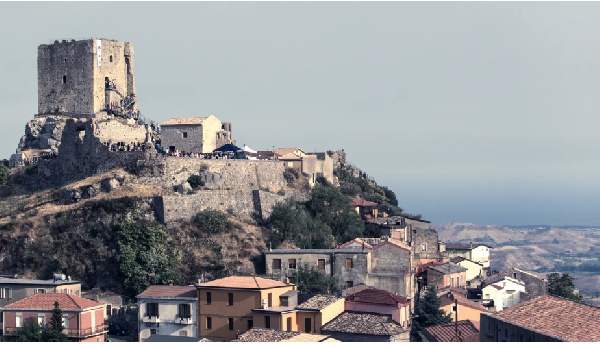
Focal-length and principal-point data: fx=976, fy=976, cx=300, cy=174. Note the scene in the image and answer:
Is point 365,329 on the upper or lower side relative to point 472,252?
lower

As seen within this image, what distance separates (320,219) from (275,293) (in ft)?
51.9

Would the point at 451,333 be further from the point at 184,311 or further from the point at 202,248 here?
the point at 202,248

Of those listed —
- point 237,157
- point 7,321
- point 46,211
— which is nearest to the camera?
point 7,321

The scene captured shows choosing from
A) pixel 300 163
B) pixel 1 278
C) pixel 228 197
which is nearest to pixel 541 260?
pixel 300 163

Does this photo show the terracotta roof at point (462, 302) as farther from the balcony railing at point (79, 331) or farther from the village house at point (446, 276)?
the balcony railing at point (79, 331)

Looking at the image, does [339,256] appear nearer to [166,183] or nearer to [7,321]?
[166,183]

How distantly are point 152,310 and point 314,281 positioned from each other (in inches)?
381

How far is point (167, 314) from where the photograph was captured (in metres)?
51.0

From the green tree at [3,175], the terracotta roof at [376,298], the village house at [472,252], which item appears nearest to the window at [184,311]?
the terracotta roof at [376,298]

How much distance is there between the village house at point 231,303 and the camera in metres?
48.7

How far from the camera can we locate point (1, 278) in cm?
5400

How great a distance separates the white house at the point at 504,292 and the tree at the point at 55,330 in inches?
1103

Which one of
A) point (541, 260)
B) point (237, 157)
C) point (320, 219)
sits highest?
point (237, 157)

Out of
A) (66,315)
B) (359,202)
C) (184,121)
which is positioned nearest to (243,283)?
(66,315)
